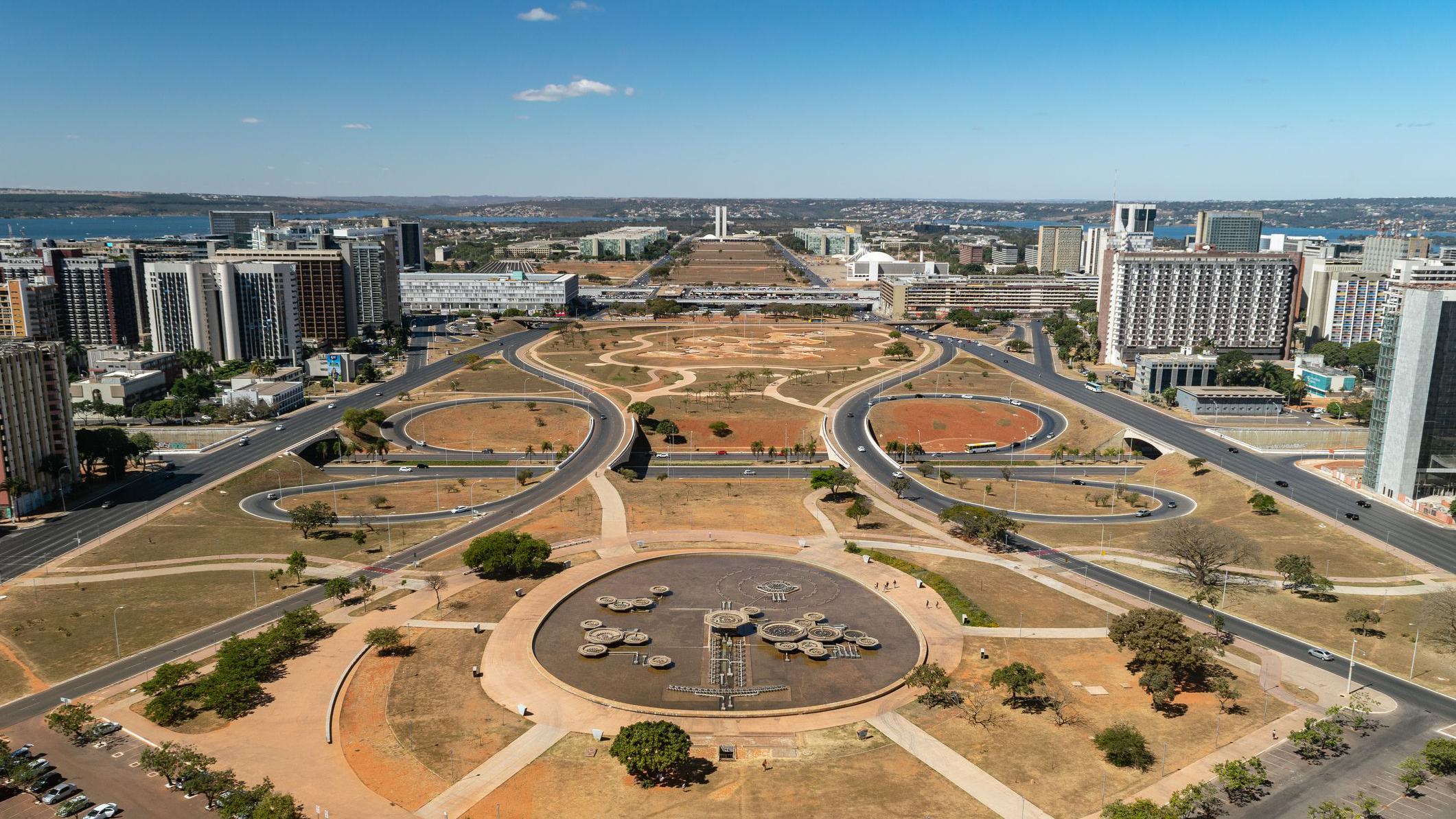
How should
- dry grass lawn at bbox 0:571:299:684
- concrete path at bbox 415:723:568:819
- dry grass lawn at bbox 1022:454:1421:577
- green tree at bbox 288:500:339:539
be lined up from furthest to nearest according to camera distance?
green tree at bbox 288:500:339:539, dry grass lawn at bbox 1022:454:1421:577, dry grass lawn at bbox 0:571:299:684, concrete path at bbox 415:723:568:819

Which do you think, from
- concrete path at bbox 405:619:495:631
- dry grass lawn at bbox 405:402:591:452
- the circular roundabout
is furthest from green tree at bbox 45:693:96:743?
dry grass lawn at bbox 405:402:591:452

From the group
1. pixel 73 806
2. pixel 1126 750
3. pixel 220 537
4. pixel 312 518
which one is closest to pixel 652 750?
pixel 1126 750

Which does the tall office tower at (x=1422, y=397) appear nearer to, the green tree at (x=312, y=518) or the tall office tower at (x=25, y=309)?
the green tree at (x=312, y=518)

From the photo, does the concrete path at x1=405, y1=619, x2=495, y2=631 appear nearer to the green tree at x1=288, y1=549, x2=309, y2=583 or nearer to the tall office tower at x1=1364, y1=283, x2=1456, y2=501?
the green tree at x1=288, y1=549, x2=309, y2=583

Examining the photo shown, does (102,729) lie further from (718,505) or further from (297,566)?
(718,505)

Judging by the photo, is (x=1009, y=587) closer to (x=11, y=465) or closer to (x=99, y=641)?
(x=99, y=641)

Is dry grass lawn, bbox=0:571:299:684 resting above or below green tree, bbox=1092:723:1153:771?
below
